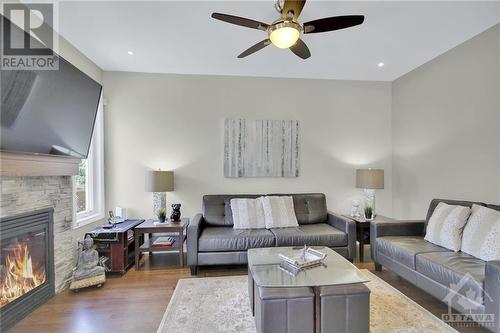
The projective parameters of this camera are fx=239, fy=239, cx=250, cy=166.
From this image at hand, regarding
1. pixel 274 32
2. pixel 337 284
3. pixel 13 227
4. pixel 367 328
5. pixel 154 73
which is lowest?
pixel 367 328

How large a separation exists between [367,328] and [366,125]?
3.23 m

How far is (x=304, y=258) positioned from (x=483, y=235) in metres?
1.63

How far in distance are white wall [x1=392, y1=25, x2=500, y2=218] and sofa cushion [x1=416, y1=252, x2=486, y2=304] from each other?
98cm

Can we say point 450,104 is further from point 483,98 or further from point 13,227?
point 13,227

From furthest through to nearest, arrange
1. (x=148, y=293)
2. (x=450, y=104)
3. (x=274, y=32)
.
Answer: (x=450, y=104)
(x=148, y=293)
(x=274, y=32)

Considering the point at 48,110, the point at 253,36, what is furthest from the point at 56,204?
the point at 253,36

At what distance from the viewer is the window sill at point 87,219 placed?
2.97m

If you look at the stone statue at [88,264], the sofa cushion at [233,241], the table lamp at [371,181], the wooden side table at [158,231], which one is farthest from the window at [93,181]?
the table lamp at [371,181]

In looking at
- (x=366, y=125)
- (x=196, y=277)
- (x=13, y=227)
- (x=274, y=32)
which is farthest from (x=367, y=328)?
(x=366, y=125)

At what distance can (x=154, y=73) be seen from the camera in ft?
12.2

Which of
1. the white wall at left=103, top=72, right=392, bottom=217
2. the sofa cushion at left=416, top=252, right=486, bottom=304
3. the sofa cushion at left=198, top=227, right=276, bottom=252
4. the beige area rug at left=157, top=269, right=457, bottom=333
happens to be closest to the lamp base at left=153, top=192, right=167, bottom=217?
the white wall at left=103, top=72, right=392, bottom=217

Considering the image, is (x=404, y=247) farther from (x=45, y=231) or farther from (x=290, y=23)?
(x=45, y=231)

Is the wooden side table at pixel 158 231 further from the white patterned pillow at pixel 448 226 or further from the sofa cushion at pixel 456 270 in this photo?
the white patterned pillow at pixel 448 226

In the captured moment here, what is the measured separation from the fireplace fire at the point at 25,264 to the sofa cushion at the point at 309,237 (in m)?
2.45
